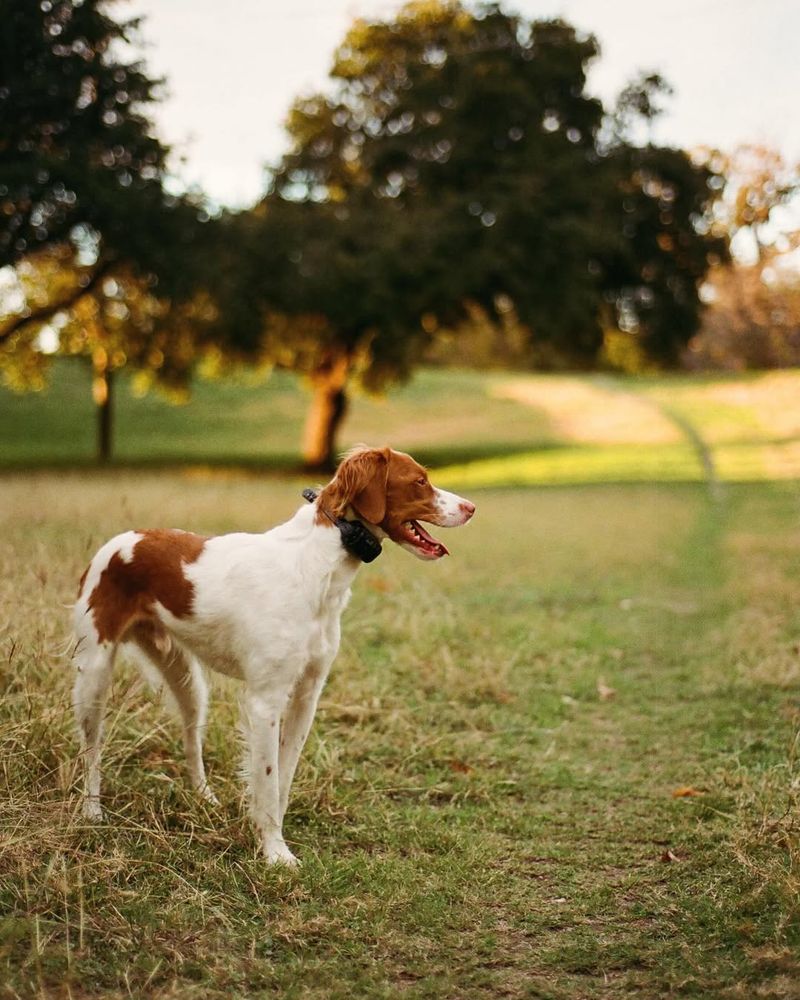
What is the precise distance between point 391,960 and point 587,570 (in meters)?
8.30

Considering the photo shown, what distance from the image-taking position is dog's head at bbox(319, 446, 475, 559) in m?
4.10

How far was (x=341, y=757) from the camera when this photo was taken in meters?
5.32

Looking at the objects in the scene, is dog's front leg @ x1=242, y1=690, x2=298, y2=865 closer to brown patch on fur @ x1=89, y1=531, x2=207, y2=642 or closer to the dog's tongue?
brown patch on fur @ x1=89, y1=531, x2=207, y2=642

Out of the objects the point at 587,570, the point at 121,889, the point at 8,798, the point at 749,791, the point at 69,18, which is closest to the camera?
the point at 121,889

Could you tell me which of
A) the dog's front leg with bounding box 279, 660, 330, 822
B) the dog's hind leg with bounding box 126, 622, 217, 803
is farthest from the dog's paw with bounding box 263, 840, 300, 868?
the dog's hind leg with bounding box 126, 622, 217, 803

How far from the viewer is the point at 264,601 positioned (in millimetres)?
4047

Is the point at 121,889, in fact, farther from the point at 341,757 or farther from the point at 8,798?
the point at 341,757

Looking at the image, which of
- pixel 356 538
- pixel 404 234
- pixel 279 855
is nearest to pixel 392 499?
pixel 356 538

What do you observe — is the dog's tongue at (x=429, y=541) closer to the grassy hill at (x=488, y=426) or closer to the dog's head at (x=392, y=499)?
the dog's head at (x=392, y=499)

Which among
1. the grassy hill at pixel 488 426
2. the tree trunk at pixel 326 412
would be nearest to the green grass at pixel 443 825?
the grassy hill at pixel 488 426

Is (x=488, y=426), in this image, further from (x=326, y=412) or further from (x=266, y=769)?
(x=266, y=769)

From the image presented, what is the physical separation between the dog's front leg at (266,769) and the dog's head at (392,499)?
2.55 feet

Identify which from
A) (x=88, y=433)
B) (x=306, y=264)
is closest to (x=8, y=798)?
(x=306, y=264)

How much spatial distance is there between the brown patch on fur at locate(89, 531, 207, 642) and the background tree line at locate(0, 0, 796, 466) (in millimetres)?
14778
